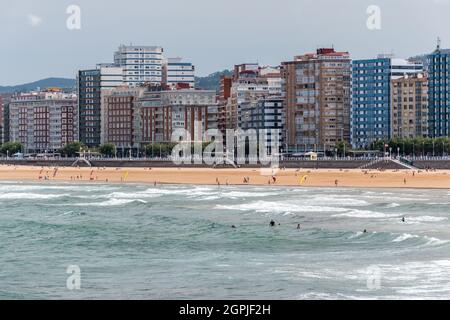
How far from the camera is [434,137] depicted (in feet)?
453

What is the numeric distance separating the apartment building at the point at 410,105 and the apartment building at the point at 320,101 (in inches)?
314

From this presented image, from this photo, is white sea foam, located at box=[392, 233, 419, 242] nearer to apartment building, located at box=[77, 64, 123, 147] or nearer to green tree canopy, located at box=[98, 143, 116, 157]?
green tree canopy, located at box=[98, 143, 116, 157]

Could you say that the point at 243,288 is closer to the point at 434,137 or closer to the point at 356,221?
the point at 356,221

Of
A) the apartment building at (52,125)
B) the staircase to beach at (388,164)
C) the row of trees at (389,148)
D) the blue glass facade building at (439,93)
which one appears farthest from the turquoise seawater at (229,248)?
the apartment building at (52,125)

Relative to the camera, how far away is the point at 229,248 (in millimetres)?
35969

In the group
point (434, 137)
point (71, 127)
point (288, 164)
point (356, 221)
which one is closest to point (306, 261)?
point (356, 221)

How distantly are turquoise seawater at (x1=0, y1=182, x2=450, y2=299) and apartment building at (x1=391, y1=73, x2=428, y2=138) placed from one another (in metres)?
77.2

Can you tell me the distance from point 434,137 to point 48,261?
10975 cm

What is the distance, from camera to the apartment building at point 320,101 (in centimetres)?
14588

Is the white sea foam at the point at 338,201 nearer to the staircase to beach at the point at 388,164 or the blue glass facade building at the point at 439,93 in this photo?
the staircase to beach at the point at 388,164

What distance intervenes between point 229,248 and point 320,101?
111 m

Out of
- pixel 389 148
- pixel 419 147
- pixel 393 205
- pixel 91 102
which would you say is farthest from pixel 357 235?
pixel 91 102

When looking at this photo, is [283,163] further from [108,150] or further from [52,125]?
[52,125]

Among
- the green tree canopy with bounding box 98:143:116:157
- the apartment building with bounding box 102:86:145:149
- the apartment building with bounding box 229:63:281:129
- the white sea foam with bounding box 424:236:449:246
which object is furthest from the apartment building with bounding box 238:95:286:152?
the white sea foam with bounding box 424:236:449:246
